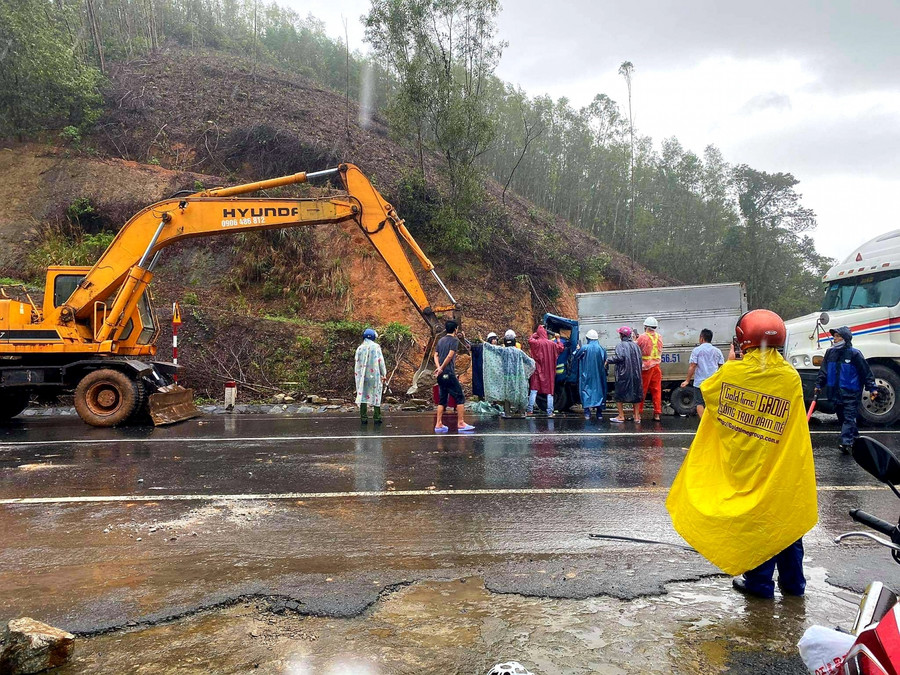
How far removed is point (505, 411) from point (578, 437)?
371 cm

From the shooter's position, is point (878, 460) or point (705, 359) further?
point (705, 359)

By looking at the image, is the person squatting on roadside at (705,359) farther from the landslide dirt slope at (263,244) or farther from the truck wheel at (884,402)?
the landslide dirt slope at (263,244)

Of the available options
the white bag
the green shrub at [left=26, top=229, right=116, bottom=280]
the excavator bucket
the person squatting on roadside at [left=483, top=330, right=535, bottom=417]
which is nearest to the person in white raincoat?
the person squatting on roadside at [left=483, top=330, right=535, bottom=417]

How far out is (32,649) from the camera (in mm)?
2637

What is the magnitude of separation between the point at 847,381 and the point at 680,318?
582 cm

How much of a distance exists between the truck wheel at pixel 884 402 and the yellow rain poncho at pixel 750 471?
8603 mm

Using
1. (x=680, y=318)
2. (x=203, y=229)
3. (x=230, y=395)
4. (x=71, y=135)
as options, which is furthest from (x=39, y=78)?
(x=680, y=318)

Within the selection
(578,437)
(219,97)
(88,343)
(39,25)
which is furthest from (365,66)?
(578,437)

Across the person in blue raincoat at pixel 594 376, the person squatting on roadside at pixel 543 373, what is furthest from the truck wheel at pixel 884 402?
the person squatting on roadside at pixel 543 373

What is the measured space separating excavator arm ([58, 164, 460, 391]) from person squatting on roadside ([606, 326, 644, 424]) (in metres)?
3.48

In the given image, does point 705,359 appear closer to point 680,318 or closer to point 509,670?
point 680,318

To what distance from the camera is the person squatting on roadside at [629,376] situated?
1097 centimetres

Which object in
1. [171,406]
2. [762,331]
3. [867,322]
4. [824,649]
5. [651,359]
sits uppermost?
[867,322]

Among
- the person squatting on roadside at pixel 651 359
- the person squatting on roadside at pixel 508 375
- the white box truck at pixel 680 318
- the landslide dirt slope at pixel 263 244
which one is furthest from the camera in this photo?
the landslide dirt slope at pixel 263 244
